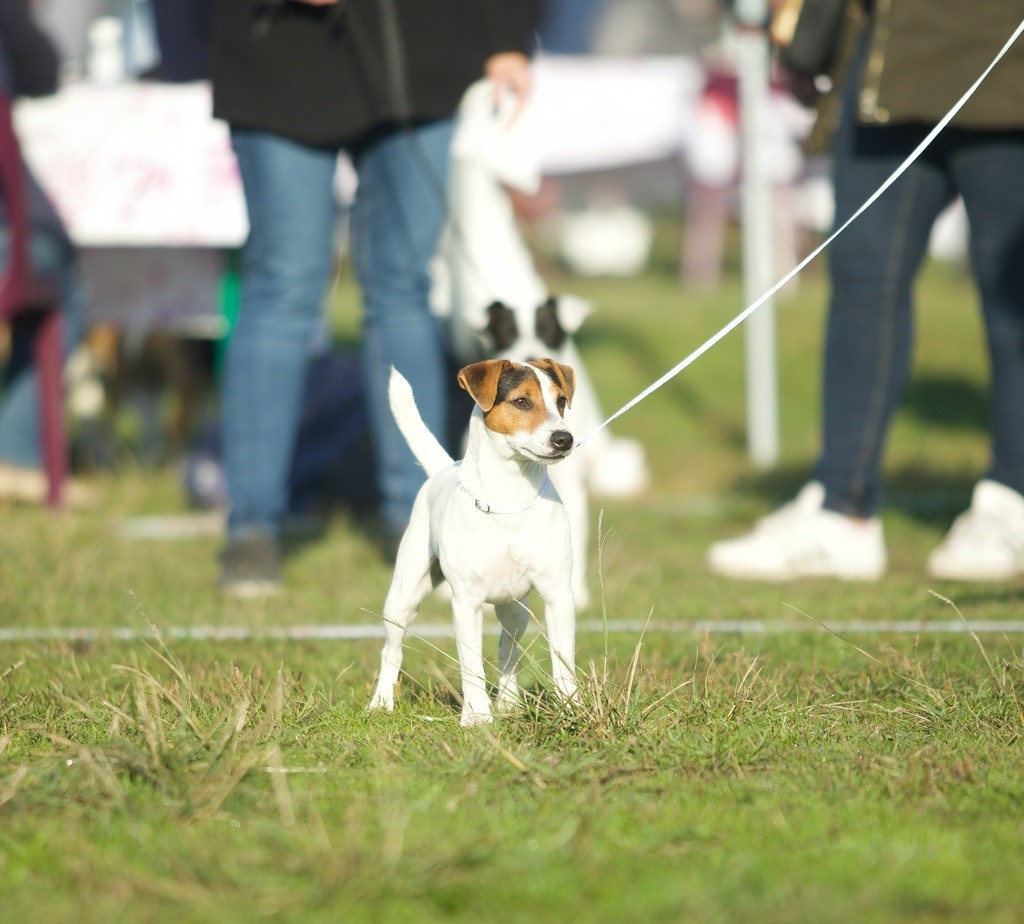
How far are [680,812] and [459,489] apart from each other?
79 centimetres

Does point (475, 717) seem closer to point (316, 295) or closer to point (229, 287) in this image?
point (316, 295)

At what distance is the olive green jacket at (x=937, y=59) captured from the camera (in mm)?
3888

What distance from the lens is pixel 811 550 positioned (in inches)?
170

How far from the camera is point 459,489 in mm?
2648

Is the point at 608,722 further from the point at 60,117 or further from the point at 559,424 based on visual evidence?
the point at 60,117

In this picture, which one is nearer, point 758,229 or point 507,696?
point 507,696

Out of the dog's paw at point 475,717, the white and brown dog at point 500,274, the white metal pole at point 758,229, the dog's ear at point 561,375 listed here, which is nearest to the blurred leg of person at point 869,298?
the white and brown dog at point 500,274

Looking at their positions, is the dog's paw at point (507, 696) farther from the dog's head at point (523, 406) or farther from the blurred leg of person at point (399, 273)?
the blurred leg of person at point (399, 273)

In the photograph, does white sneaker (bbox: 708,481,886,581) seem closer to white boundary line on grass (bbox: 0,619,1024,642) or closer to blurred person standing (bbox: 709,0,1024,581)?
blurred person standing (bbox: 709,0,1024,581)

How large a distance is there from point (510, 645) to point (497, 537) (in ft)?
0.92

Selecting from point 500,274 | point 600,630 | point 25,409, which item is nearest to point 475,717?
point 600,630

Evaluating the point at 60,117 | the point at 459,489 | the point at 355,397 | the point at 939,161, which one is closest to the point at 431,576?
the point at 459,489

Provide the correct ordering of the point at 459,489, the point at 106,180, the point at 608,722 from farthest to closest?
the point at 106,180
the point at 459,489
the point at 608,722

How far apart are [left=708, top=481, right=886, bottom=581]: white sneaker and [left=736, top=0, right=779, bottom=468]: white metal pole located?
99.3 inches
